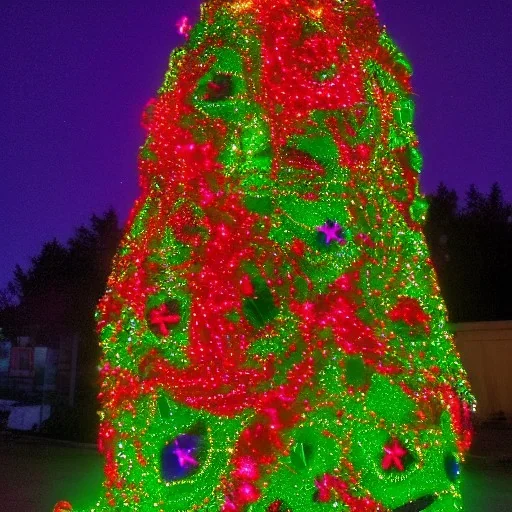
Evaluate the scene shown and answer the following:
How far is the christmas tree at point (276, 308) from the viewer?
238 centimetres

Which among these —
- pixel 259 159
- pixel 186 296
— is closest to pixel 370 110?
pixel 259 159

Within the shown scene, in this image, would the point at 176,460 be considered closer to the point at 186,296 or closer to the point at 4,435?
the point at 186,296

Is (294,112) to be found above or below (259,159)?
above

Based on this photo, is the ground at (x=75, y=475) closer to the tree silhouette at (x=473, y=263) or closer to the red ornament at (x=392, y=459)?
the red ornament at (x=392, y=459)

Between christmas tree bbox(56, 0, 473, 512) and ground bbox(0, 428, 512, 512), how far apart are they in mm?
3283

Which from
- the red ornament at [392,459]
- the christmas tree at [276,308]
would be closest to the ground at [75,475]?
the christmas tree at [276,308]

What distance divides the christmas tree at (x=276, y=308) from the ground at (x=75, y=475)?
3.28 meters

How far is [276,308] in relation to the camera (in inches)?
98.4

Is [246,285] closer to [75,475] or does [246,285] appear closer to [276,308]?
[276,308]

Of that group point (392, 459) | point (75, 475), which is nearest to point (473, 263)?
point (75, 475)

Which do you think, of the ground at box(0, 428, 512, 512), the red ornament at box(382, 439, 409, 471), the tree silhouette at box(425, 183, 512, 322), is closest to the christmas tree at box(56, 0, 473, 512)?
the red ornament at box(382, 439, 409, 471)

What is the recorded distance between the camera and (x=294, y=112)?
8.67 feet

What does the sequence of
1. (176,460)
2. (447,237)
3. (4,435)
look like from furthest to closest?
(447,237) → (4,435) → (176,460)

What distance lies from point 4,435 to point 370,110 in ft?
43.9
